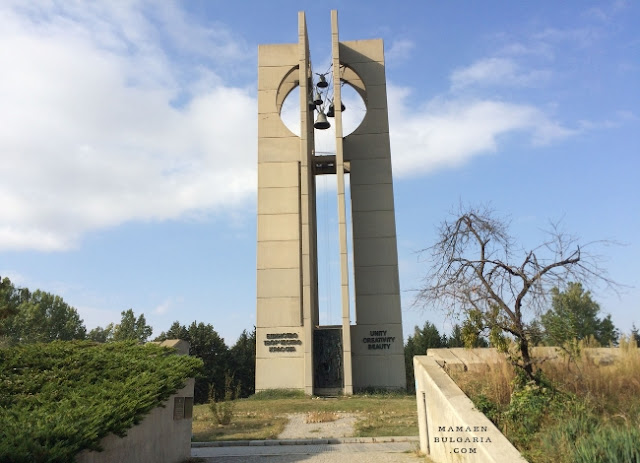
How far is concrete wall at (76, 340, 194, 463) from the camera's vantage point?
22.4 ft

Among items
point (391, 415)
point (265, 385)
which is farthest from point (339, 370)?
point (391, 415)

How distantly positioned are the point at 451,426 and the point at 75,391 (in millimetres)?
5706

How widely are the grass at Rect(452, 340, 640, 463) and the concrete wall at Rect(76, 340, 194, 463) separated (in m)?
4.79

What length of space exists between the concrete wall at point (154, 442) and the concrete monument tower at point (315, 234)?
48.0 feet

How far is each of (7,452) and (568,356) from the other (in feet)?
24.5

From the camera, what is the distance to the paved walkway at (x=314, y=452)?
353 inches

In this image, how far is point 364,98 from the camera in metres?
29.0

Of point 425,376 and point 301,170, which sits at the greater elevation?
point 301,170

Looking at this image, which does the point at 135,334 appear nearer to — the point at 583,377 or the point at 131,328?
the point at 131,328

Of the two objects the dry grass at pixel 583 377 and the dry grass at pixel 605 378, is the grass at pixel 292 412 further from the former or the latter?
the dry grass at pixel 605 378

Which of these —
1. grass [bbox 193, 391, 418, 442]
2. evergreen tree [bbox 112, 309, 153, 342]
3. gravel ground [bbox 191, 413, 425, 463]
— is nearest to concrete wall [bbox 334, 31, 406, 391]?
grass [bbox 193, 391, 418, 442]

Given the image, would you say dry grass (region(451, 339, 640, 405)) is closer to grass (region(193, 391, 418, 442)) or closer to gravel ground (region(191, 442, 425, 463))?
gravel ground (region(191, 442, 425, 463))

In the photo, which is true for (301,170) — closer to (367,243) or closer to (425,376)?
(367,243)

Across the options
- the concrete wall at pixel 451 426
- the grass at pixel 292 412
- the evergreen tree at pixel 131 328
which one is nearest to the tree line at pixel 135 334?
the evergreen tree at pixel 131 328
